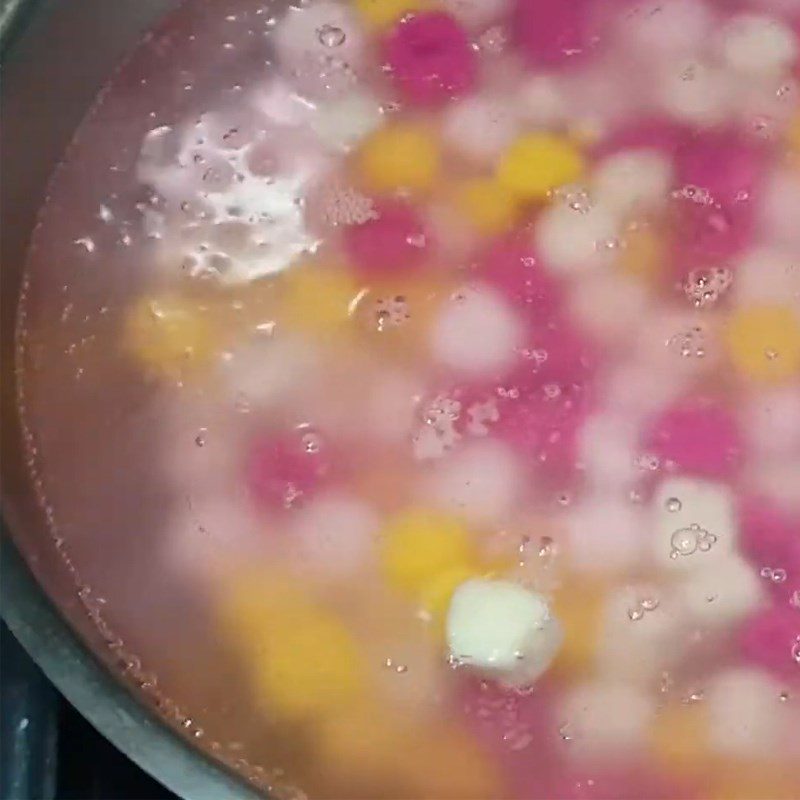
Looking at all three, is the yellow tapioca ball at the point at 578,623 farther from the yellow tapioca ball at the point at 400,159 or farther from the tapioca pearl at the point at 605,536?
the yellow tapioca ball at the point at 400,159

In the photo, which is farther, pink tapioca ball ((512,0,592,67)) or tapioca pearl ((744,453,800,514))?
pink tapioca ball ((512,0,592,67))

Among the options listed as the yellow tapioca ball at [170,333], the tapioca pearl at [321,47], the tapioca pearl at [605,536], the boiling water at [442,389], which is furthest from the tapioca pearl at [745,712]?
the tapioca pearl at [321,47]

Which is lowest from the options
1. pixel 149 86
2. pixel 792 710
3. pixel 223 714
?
pixel 792 710

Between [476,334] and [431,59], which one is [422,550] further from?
[431,59]

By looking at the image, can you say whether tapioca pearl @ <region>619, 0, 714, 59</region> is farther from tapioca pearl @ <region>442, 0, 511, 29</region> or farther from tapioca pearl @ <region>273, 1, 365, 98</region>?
tapioca pearl @ <region>273, 1, 365, 98</region>

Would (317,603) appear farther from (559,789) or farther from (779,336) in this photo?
(779,336)

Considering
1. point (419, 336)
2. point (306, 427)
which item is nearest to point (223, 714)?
point (306, 427)

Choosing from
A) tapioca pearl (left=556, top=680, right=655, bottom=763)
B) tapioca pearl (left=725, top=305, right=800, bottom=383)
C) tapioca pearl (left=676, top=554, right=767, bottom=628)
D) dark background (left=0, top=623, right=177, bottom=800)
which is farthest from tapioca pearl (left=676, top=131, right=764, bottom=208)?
dark background (left=0, top=623, right=177, bottom=800)
